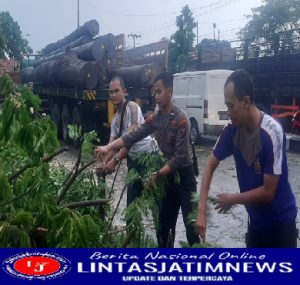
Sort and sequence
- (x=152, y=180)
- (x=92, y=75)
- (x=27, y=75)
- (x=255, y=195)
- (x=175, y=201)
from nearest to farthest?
(x=255, y=195) → (x=152, y=180) → (x=175, y=201) → (x=92, y=75) → (x=27, y=75)

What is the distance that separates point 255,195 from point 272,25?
27.2m

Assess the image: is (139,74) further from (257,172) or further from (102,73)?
(257,172)

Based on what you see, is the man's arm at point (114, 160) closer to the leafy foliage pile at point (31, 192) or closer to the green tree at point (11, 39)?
the leafy foliage pile at point (31, 192)

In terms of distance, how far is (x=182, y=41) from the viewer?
18641 millimetres

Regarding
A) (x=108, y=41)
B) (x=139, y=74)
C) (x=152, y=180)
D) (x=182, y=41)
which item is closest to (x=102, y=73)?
(x=108, y=41)

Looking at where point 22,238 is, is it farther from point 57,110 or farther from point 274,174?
point 57,110

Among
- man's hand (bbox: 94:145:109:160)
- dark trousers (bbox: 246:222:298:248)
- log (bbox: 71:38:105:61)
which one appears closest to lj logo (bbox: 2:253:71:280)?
dark trousers (bbox: 246:222:298:248)

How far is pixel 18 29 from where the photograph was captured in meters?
21.2

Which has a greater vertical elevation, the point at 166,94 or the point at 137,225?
the point at 166,94

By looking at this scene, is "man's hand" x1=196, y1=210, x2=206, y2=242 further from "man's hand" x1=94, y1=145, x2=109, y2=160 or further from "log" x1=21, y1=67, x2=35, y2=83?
"log" x1=21, y1=67, x2=35, y2=83

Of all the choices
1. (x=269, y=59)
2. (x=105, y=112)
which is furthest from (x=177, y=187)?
(x=269, y=59)

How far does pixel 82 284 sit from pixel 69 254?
147 millimetres

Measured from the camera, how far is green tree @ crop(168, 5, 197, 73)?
56.0 ft

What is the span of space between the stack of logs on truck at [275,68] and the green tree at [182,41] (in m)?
2.17
